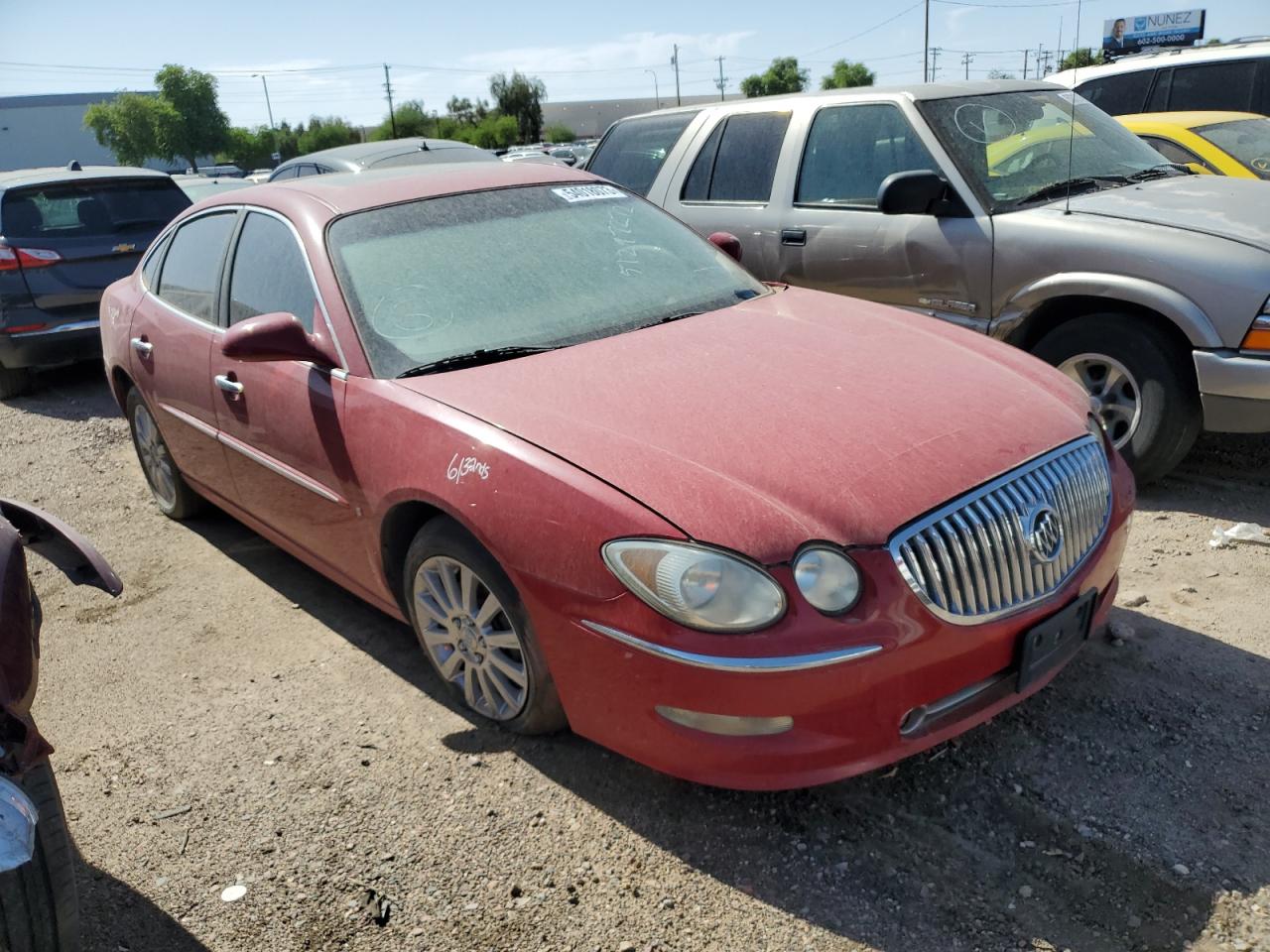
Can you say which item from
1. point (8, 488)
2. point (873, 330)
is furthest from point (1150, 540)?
point (8, 488)

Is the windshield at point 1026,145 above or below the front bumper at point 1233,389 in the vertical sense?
above

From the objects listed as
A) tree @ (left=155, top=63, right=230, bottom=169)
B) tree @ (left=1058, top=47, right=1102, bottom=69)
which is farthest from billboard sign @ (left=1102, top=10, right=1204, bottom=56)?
tree @ (left=155, top=63, right=230, bottom=169)

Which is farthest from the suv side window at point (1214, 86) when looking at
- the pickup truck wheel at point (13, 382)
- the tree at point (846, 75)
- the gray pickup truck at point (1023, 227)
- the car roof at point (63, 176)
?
the tree at point (846, 75)

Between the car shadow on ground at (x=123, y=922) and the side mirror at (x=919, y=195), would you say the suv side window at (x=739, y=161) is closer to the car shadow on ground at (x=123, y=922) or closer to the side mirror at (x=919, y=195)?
the side mirror at (x=919, y=195)

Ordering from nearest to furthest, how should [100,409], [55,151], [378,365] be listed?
[378,365] → [100,409] → [55,151]

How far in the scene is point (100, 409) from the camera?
781cm

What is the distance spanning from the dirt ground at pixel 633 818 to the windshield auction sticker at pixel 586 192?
1.81 metres

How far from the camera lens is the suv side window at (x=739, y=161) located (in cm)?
584

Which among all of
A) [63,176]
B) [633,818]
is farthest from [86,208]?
[633,818]

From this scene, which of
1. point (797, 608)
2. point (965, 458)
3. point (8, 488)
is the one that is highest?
point (965, 458)

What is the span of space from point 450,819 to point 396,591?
0.80 m

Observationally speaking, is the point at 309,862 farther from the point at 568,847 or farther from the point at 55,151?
the point at 55,151

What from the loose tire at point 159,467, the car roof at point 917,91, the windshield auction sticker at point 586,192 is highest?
the car roof at point 917,91

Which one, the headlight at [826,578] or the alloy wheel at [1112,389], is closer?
the headlight at [826,578]
